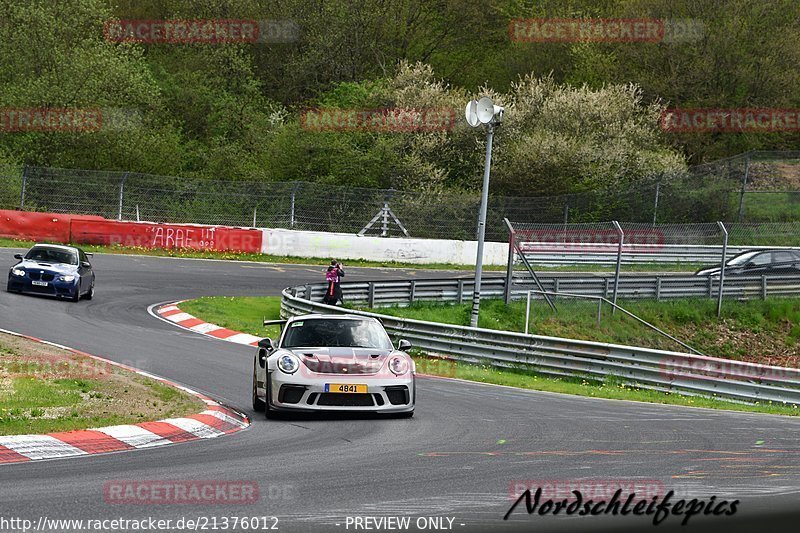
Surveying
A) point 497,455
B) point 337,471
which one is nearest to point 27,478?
point 337,471

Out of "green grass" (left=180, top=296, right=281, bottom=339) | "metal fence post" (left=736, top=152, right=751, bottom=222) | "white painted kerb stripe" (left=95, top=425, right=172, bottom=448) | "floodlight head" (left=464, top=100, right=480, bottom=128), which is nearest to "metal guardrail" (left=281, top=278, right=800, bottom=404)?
"green grass" (left=180, top=296, right=281, bottom=339)

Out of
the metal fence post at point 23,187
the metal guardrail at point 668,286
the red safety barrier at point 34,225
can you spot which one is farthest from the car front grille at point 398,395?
the metal fence post at point 23,187

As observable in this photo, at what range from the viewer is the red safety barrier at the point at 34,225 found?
35.4 m

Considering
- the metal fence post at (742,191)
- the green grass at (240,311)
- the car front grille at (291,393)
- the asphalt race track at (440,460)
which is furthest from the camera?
the metal fence post at (742,191)

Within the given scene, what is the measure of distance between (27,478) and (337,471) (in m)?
2.25

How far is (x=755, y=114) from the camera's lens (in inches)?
2183

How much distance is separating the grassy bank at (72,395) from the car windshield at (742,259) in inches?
878

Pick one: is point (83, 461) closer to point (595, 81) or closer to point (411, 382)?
point (411, 382)

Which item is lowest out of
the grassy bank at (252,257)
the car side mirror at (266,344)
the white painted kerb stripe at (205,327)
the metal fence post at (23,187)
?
the white painted kerb stripe at (205,327)

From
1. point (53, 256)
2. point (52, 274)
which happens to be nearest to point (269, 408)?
point (52, 274)

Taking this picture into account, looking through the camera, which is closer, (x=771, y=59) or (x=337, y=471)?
(x=337, y=471)

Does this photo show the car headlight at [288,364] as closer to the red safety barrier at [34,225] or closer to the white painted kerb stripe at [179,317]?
the white painted kerb stripe at [179,317]

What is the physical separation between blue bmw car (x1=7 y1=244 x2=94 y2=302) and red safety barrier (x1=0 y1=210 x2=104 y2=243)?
10.0m

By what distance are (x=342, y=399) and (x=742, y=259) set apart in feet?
76.0
